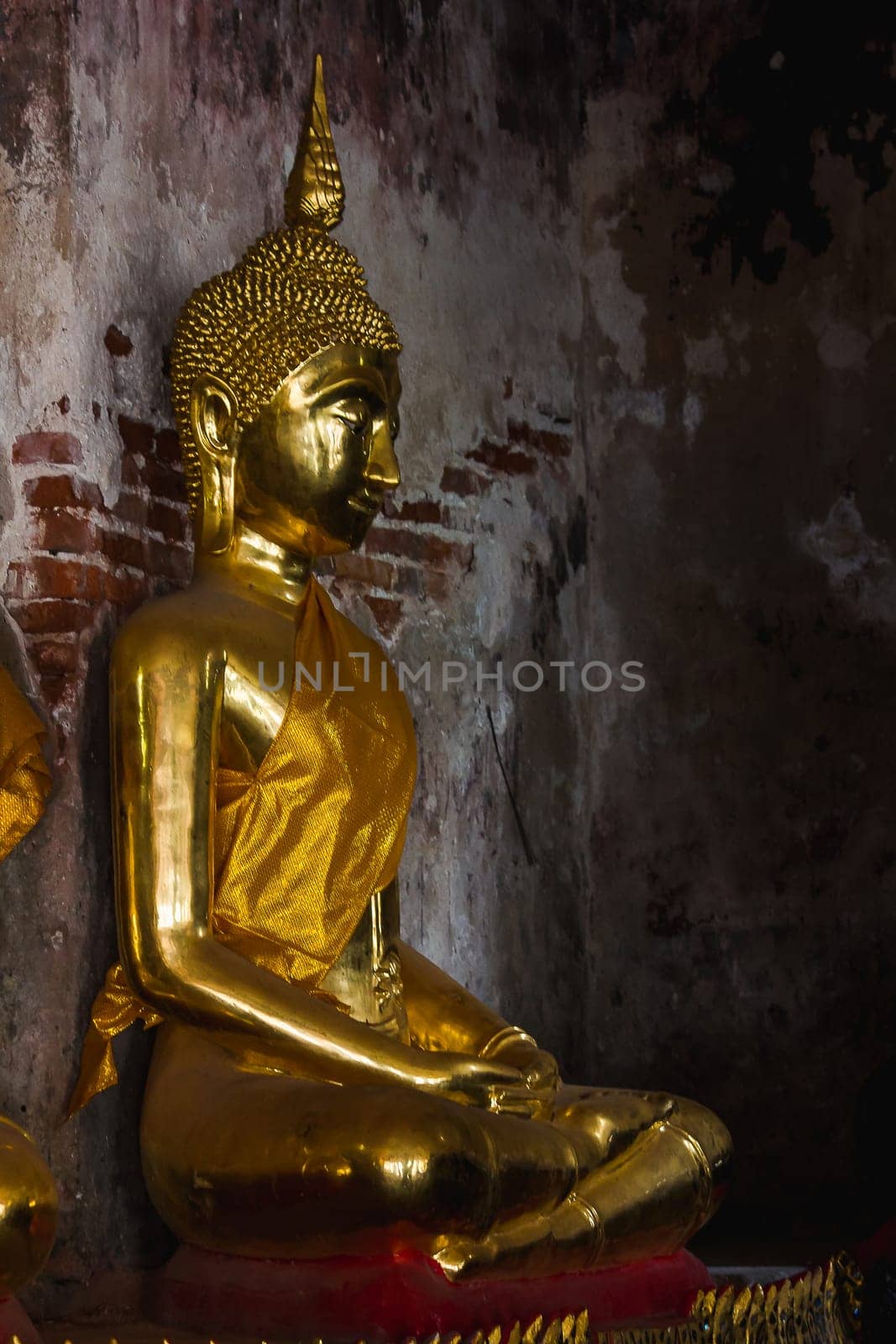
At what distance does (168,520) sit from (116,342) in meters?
0.32

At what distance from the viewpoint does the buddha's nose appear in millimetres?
3355

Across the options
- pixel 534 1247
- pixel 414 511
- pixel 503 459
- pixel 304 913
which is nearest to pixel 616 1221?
pixel 534 1247

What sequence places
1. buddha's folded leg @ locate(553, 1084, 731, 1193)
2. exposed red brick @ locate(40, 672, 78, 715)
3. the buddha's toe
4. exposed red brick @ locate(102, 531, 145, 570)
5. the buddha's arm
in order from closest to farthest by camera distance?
the buddha's toe < the buddha's arm < buddha's folded leg @ locate(553, 1084, 731, 1193) < exposed red brick @ locate(40, 672, 78, 715) < exposed red brick @ locate(102, 531, 145, 570)

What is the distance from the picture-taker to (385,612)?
4.07m

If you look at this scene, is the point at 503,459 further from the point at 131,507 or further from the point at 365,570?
the point at 131,507

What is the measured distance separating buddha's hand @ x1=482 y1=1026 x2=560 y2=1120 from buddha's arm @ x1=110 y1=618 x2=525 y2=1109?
4 centimetres

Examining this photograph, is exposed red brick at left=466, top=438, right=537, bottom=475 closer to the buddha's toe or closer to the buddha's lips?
the buddha's lips

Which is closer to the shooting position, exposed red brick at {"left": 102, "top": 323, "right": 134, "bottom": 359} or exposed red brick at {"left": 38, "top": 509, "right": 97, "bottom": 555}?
exposed red brick at {"left": 38, "top": 509, "right": 97, "bottom": 555}

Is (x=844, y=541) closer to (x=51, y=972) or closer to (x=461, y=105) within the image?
(x=461, y=105)

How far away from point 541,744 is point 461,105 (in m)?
1.39

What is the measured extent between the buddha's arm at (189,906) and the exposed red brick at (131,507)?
1.03ft

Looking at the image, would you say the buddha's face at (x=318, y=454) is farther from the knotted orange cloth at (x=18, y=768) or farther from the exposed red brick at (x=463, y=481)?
the exposed red brick at (x=463, y=481)

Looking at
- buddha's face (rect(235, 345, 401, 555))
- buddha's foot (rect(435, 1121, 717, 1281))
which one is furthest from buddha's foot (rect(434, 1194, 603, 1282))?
buddha's face (rect(235, 345, 401, 555))

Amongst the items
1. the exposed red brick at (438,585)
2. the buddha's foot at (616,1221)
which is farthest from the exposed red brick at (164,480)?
the buddha's foot at (616,1221)
